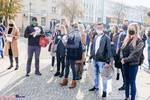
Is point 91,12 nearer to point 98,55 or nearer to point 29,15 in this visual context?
point 29,15

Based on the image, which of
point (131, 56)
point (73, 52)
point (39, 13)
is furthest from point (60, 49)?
point (39, 13)

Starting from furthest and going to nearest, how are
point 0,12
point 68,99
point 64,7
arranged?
point 64,7, point 0,12, point 68,99

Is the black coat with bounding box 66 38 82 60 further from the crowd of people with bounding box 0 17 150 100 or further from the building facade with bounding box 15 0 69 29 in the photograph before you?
the building facade with bounding box 15 0 69 29

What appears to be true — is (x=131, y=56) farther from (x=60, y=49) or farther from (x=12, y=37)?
(x=12, y=37)

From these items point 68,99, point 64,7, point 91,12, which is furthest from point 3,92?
point 91,12

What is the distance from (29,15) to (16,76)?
4110 cm

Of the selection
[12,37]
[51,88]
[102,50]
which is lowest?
[51,88]

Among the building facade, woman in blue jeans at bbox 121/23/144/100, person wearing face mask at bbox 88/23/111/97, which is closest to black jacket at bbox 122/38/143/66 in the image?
woman in blue jeans at bbox 121/23/144/100

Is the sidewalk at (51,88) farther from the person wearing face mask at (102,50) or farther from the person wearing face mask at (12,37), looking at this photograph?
the person wearing face mask at (12,37)

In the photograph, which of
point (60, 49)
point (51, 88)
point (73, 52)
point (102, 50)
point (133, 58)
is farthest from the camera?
point (60, 49)

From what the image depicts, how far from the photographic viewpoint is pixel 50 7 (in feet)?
153

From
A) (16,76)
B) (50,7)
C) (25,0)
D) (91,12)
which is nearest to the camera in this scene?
(16,76)

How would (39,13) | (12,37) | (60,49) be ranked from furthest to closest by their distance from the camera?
(39,13)
(12,37)
(60,49)

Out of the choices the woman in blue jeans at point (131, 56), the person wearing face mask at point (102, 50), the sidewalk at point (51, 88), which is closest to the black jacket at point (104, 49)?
the person wearing face mask at point (102, 50)
